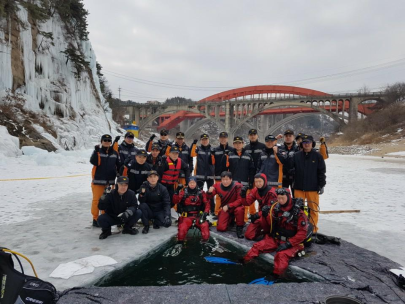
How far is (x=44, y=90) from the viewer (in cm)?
2014

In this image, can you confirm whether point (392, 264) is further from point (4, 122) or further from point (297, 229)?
point (4, 122)

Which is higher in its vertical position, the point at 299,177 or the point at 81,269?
the point at 299,177

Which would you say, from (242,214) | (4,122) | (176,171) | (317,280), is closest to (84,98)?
(4,122)

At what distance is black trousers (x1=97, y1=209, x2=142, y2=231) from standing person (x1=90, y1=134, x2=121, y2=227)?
759 mm

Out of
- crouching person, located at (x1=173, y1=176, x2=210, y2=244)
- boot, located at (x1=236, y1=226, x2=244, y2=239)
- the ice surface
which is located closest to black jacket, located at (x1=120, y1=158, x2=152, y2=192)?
crouching person, located at (x1=173, y1=176, x2=210, y2=244)

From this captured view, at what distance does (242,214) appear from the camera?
493 cm

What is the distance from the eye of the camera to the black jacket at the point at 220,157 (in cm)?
626

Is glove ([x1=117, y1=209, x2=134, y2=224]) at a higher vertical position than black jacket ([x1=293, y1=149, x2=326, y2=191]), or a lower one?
lower

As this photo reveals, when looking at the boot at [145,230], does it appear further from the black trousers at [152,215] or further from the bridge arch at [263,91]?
Answer: the bridge arch at [263,91]

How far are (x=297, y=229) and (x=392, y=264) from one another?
4.52ft

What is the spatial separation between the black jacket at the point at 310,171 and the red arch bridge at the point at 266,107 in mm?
42895

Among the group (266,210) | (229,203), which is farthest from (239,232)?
(266,210)

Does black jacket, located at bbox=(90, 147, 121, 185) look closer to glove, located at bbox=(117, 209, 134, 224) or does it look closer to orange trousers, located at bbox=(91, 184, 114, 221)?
orange trousers, located at bbox=(91, 184, 114, 221)

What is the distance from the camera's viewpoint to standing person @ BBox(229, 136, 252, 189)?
5.83m
